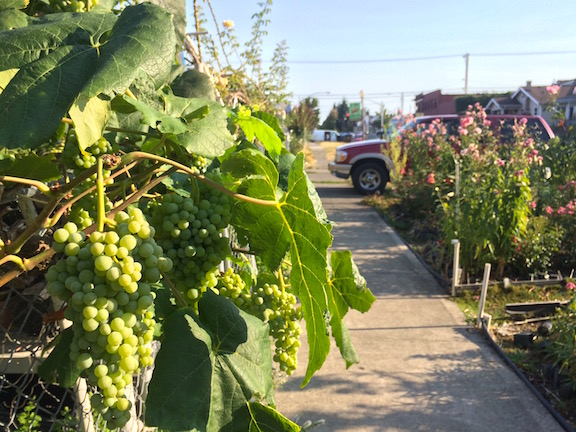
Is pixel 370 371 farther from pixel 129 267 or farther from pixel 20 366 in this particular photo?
pixel 129 267

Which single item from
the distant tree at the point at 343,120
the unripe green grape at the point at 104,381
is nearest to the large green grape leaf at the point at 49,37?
the unripe green grape at the point at 104,381

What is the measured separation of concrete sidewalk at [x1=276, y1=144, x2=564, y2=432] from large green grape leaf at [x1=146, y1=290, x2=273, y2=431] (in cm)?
190

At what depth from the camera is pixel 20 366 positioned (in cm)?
198

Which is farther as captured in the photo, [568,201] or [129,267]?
[568,201]

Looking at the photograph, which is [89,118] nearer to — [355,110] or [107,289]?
[107,289]

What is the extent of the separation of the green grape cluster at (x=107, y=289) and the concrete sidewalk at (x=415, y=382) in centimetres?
216

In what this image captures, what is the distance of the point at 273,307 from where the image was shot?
1373 mm

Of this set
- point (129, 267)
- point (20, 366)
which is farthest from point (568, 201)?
point (129, 267)

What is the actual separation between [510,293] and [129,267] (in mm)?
5556

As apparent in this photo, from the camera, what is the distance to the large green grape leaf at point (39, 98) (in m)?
0.66

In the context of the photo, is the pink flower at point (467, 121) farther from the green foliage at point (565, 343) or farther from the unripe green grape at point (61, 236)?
the unripe green grape at point (61, 236)

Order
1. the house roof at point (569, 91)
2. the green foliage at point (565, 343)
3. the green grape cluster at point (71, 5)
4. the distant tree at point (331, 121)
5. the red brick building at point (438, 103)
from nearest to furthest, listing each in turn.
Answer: the green grape cluster at point (71, 5) < the green foliage at point (565, 343) < the house roof at point (569, 91) < the red brick building at point (438, 103) < the distant tree at point (331, 121)

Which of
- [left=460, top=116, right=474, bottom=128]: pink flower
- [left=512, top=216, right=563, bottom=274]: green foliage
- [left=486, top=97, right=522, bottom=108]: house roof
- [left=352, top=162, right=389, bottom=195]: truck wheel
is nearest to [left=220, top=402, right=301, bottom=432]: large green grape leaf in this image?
[left=512, top=216, right=563, bottom=274]: green foliage

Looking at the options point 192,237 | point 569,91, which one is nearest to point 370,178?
point 569,91
